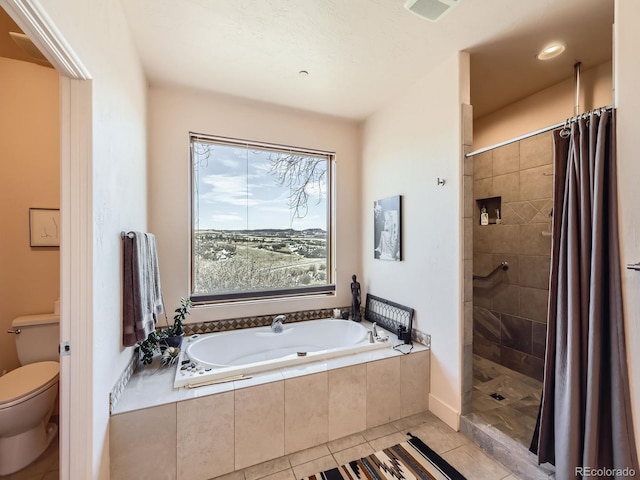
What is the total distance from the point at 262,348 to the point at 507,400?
2087mm

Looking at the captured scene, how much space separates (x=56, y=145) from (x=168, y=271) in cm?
125

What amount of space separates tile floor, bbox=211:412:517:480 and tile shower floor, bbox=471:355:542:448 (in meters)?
0.24

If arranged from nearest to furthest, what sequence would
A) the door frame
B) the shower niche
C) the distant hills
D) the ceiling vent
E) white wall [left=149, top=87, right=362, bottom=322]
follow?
1. the door frame
2. the ceiling vent
3. white wall [left=149, top=87, right=362, bottom=322]
4. the distant hills
5. the shower niche

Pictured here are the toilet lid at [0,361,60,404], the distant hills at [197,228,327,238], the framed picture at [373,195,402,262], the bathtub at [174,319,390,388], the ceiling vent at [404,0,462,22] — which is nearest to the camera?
the ceiling vent at [404,0,462,22]

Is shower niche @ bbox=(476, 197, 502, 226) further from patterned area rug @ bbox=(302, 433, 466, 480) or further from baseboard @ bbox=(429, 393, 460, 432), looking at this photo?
patterned area rug @ bbox=(302, 433, 466, 480)

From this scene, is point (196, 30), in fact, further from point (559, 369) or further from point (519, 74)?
point (559, 369)

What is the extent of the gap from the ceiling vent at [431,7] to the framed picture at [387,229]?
129cm

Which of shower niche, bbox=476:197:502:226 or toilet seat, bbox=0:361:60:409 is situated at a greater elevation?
shower niche, bbox=476:197:502:226

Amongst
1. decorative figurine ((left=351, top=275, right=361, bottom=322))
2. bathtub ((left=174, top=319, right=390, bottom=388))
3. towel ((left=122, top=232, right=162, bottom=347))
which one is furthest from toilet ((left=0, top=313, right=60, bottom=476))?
decorative figurine ((left=351, top=275, right=361, bottom=322))

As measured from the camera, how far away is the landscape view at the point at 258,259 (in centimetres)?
258

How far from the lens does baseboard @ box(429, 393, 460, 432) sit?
6.35 ft

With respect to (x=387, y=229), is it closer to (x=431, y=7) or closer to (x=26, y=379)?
(x=431, y=7)

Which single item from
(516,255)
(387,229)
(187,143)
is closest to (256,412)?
(387,229)

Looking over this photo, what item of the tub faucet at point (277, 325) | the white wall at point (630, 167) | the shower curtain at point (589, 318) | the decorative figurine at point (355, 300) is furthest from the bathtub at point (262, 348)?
the white wall at point (630, 167)
